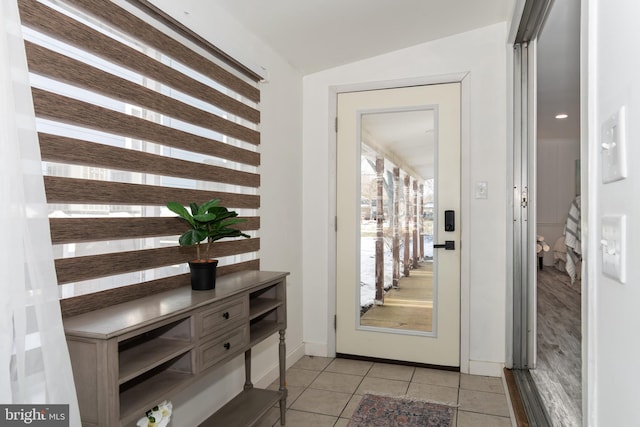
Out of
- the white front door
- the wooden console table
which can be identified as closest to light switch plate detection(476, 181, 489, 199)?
the white front door

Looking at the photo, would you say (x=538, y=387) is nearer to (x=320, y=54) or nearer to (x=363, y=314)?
(x=363, y=314)

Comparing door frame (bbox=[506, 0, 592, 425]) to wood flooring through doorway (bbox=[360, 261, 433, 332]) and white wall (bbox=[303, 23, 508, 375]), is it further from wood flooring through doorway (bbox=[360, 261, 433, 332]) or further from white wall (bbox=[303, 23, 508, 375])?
wood flooring through doorway (bbox=[360, 261, 433, 332])

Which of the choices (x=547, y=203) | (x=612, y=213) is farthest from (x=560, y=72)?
(x=612, y=213)

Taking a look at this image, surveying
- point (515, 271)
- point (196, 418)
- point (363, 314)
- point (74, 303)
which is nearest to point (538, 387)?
point (515, 271)

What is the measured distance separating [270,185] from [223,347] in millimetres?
1399

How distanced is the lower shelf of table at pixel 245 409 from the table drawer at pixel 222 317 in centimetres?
54

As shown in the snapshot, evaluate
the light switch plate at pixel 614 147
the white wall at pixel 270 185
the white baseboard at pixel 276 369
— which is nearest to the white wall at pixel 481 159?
the white wall at pixel 270 185

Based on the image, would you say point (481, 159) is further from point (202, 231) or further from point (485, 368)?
point (202, 231)

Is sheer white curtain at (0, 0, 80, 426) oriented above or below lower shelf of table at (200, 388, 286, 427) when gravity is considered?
above

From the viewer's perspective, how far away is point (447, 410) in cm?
254

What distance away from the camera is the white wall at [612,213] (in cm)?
71

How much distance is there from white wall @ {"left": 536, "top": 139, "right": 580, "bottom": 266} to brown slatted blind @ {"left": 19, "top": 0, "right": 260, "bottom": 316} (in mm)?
2088

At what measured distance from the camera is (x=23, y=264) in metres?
1.07

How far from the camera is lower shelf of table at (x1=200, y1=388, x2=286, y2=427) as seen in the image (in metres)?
2.08
